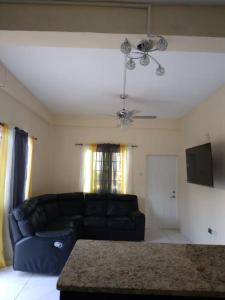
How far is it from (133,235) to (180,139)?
9.22 feet

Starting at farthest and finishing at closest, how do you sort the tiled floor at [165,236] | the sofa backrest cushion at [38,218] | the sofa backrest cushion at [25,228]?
the tiled floor at [165,236], the sofa backrest cushion at [38,218], the sofa backrest cushion at [25,228]

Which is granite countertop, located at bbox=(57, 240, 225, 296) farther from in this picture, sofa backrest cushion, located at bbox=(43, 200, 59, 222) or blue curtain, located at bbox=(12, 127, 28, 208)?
sofa backrest cushion, located at bbox=(43, 200, 59, 222)

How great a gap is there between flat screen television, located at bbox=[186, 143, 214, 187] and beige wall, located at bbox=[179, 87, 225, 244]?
0.79ft

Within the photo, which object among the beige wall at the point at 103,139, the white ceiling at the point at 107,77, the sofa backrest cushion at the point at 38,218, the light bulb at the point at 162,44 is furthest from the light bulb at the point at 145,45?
the beige wall at the point at 103,139

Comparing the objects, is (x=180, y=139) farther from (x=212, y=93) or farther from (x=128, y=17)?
(x=128, y=17)

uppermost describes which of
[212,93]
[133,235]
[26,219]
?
[212,93]

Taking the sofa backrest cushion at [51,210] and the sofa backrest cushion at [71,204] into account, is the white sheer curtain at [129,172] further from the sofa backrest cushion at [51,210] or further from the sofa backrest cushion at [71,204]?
the sofa backrest cushion at [51,210]

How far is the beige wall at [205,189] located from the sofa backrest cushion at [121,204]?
49.8 inches

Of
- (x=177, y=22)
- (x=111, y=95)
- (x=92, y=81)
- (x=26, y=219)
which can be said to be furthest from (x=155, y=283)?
(x=111, y=95)

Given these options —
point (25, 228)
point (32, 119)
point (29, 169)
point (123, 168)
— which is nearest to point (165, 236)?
point (123, 168)

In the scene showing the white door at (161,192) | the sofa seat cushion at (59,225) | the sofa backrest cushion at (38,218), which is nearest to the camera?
the sofa backrest cushion at (38,218)

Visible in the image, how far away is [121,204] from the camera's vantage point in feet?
18.4

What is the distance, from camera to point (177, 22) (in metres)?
1.83

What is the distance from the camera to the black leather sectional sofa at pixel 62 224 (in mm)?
3350
